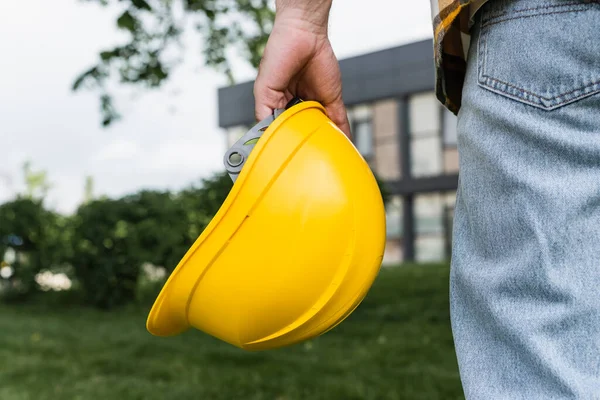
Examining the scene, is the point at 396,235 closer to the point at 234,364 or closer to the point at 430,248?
the point at 430,248

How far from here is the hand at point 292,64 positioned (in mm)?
1271

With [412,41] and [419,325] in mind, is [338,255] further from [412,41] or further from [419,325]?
[412,41]

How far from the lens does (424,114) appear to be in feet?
65.0

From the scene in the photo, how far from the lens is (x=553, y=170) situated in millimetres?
891

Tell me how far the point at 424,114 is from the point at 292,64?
18979 millimetres

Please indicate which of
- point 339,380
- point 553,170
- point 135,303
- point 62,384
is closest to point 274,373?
point 339,380

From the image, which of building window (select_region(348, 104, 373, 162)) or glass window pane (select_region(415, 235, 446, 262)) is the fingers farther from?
building window (select_region(348, 104, 373, 162))

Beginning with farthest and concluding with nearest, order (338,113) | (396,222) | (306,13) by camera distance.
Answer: (396,222) → (338,113) → (306,13)

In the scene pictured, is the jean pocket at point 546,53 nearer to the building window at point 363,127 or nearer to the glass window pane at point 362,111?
the building window at point 363,127

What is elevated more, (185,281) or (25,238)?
(185,281)

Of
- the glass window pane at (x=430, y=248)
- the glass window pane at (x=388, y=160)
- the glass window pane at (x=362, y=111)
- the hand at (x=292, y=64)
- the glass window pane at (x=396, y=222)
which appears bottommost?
the glass window pane at (x=430, y=248)

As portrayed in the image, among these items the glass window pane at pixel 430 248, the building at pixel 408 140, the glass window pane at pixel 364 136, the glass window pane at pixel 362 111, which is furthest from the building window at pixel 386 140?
the glass window pane at pixel 430 248

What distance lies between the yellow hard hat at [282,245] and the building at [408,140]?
17.9 metres

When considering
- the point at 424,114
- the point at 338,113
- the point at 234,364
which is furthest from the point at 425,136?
the point at 338,113
